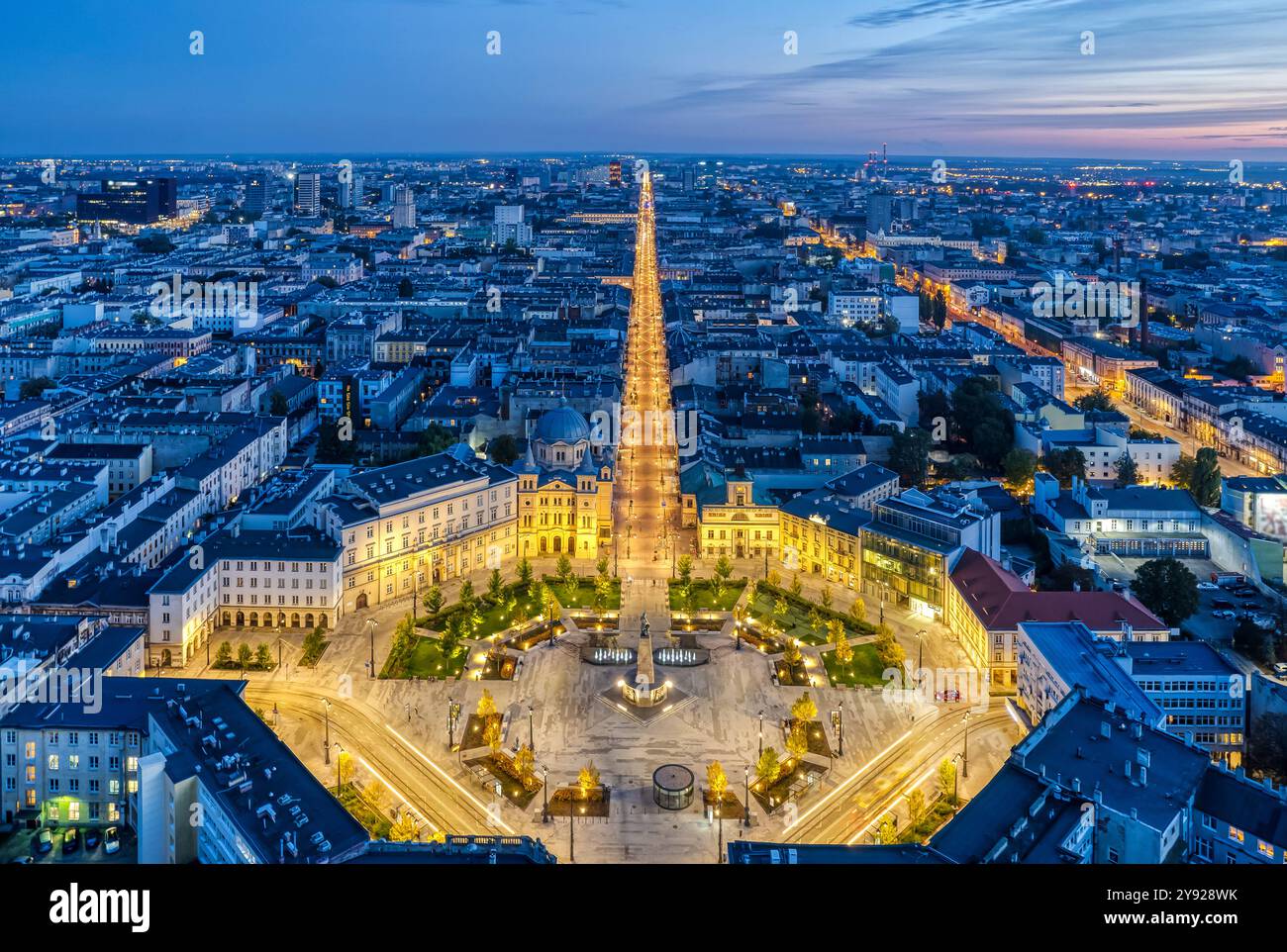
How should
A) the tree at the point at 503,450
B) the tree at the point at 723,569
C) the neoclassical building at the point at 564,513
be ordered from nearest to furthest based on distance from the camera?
1. the tree at the point at 723,569
2. the neoclassical building at the point at 564,513
3. the tree at the point at 503,450

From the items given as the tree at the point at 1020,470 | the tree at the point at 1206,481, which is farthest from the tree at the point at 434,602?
the tree at the point at 1206,481

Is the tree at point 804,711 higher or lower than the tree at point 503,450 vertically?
lower

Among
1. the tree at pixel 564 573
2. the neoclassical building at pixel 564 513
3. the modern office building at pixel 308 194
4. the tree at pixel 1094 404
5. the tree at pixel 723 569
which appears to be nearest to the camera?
the tree at pixel 723 569

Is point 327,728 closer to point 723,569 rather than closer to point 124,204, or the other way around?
point 723,569

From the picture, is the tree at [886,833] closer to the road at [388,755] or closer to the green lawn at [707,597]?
the road at [388,755]

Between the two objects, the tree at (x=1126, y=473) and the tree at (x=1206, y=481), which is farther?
the tree at (x=1126, y=473)

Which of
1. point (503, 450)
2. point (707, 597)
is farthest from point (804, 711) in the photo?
point (503, 450)

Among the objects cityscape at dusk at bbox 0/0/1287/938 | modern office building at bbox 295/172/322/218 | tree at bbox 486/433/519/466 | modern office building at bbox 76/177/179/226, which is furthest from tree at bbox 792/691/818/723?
A: modern office building at bbox 295/172/322/218

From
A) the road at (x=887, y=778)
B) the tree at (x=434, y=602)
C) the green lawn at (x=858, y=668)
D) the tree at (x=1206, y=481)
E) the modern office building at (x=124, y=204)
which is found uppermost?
the modern office building at (x=124, y=204)
